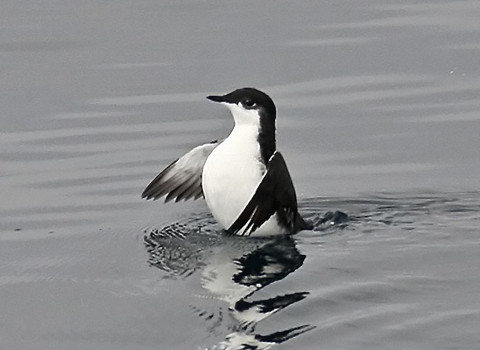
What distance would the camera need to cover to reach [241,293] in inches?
347

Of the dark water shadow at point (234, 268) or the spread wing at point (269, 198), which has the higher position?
the spread wing at point (269, 198)

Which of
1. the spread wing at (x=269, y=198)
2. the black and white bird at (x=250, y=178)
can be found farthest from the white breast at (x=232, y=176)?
the spread wing at (x=269, y=198)

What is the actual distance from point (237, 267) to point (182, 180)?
1.89 metres

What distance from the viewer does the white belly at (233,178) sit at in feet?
33.1

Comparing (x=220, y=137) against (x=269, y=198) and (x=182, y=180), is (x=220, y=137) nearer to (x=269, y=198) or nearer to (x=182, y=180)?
(x=182, y=180)

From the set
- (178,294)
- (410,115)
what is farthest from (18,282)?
(410,115)

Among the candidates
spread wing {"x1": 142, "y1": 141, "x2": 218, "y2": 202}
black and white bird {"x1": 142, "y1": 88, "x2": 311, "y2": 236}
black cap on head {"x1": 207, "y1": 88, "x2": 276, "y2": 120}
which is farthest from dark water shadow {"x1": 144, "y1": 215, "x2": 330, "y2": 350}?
black cap on head {"x1": 207, "y1": 88, "x2": 276, "y2": 120}

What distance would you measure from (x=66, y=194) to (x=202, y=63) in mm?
4719

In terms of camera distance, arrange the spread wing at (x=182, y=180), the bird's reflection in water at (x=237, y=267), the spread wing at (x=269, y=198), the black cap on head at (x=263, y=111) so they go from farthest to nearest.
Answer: the spread wing at (x=182, y=180)
the black cap on head at (x=263, y=111)
the spread wing at (x=269, y=198)
the bird's reflection in water at (x=237, y=267)

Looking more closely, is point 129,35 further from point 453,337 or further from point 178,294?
point 453,337

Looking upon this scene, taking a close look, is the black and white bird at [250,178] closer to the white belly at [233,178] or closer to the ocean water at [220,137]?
the white belly at [233,178]

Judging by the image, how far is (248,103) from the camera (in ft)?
33.8

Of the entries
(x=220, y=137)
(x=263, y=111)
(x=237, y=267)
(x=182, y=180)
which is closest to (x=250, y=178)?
(x=263, y=111)

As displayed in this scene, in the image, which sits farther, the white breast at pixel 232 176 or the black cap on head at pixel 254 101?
the black cap on head at pixel 254 101
